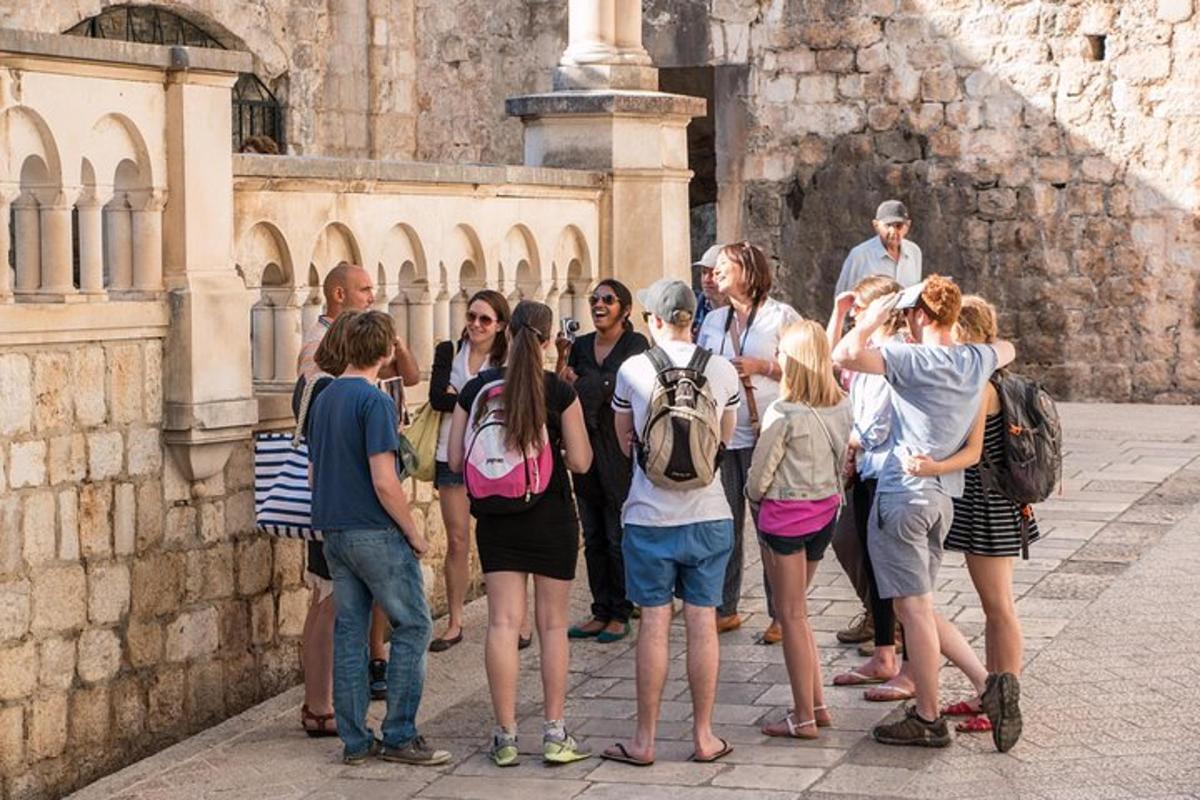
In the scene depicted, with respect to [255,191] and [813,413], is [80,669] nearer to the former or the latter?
[255,191]

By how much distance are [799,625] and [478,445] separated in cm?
117

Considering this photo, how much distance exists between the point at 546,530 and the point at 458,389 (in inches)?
56.6

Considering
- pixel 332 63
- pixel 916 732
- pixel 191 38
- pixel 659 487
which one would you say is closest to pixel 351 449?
pixel 659 487

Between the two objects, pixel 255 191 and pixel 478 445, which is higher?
pixel 255 191

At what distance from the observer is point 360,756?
22.7 ft

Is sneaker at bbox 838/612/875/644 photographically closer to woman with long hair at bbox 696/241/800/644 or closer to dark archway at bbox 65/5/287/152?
woman with long hair at bbox 696/241/800/644

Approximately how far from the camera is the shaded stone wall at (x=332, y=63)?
52.1 feet

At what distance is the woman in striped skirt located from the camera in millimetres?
7105

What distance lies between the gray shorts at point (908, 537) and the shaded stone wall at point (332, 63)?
30.5 feet

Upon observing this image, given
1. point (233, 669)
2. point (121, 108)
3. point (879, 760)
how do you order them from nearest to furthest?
point (879, 760) → point (121, 108) → point (233, 669)

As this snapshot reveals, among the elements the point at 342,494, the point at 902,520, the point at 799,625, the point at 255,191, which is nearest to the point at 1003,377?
the point at 902,520

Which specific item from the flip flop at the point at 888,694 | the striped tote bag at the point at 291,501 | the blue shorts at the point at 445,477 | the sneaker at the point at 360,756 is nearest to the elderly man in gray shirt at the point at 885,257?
the blue shorts at the point at 445,477

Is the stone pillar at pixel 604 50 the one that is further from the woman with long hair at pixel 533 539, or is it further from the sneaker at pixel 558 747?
the sneaker at pixel 558 747

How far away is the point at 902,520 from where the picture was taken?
703 centimetres
